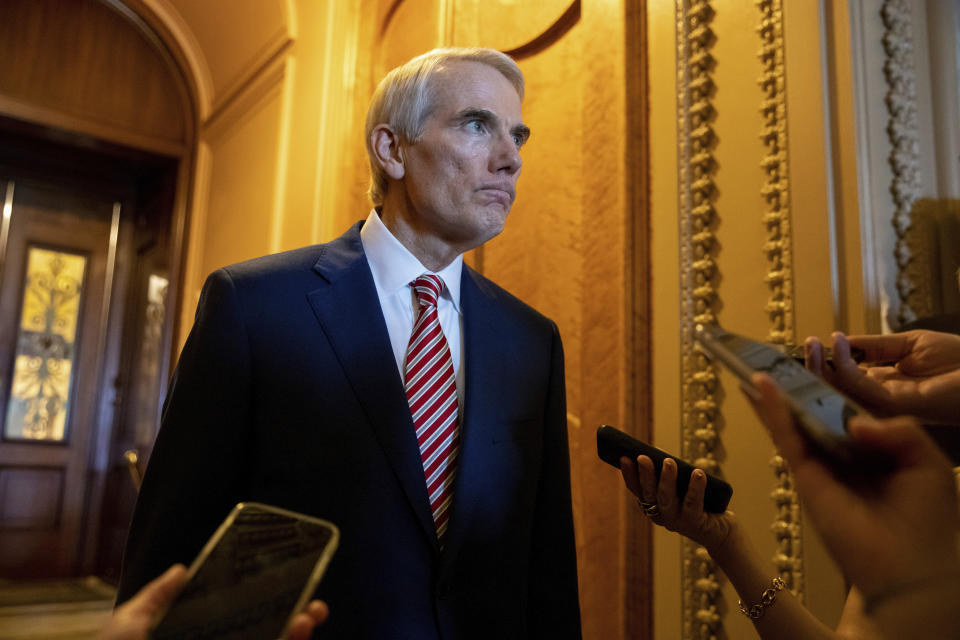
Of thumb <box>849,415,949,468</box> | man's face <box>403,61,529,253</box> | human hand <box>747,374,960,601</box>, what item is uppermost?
man's face <box>403,61,529,253</box>

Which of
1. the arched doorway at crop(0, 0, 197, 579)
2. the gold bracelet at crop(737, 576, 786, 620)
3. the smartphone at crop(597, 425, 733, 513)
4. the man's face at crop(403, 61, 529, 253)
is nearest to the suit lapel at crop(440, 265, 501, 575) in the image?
the man's face at crop(403, 61, 529, 253)

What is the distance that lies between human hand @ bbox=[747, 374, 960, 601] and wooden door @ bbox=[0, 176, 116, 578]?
6.30m

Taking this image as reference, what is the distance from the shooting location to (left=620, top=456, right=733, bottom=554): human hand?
1182mm

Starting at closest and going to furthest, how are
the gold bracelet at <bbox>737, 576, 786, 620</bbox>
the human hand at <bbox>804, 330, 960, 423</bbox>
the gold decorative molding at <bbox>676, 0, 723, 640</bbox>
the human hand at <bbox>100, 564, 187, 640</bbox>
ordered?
the human hand at <bbox>100, 564, 187, 640</bbox> < the human hand at <bbox>804, 330, 960, 423</bbox> < the gold bracelet at <bbox>737, 576, 786, 620</bbox> < the gold decorative molding at <bbox>676, 0, 723, 640</bbox>

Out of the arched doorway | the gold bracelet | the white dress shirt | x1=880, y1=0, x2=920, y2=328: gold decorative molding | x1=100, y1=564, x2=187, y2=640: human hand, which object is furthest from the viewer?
the arched doorway

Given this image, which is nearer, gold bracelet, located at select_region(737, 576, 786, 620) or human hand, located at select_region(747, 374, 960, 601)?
human hand, located at select_region(747, 374, 960, 601)

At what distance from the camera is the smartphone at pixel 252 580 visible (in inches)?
20.8

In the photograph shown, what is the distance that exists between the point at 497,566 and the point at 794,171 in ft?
3.47

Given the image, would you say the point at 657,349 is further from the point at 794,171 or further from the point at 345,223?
the point at 345,223

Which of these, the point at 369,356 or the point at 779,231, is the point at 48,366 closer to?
the point at 369,356

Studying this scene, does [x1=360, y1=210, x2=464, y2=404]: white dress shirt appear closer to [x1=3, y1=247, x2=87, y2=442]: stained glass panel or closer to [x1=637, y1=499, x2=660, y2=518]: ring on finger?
[x1=637, y1=499, x2=660, y2=518]: ring on finger

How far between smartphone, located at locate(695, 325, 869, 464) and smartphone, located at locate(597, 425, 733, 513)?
0.62 meters

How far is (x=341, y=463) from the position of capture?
129cm

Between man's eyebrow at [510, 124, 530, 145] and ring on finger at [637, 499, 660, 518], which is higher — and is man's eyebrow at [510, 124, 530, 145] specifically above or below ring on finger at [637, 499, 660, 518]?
above
